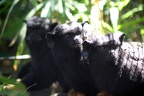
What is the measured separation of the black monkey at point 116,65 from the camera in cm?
175

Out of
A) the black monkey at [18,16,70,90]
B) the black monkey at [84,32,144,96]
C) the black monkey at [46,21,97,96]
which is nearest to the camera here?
the black monkey at [84,32,144,96]

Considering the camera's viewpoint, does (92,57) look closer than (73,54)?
Yes

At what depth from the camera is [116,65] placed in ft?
5.78

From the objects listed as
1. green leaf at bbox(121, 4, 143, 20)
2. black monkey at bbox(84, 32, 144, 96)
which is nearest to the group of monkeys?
black monkey at bbox(84, 32, 144, 96)

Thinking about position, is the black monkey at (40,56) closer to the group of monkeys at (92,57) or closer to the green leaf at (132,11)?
the group of monkeys at (92,57)

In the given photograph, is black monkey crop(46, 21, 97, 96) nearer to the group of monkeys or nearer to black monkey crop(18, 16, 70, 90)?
the group of monkeys

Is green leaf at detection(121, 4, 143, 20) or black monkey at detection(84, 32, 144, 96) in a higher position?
green leaf at detection(121, 4, 143, 20)

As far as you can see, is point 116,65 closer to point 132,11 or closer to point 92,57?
point 92,57

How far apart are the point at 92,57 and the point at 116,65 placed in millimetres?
122

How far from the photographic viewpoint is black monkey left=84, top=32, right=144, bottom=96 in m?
1.75

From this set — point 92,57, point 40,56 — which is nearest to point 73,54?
point 92,57

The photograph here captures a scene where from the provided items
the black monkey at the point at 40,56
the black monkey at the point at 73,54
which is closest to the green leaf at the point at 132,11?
the black monkey at the point at 40,56

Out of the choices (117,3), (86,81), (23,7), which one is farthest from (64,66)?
(23,7)

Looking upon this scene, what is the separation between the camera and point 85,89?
199cm
